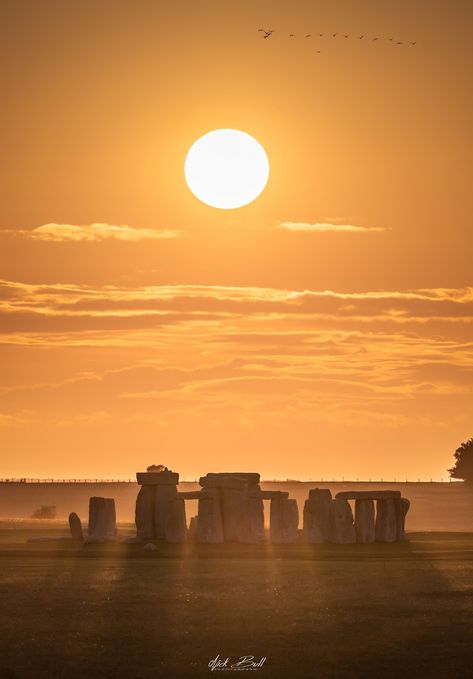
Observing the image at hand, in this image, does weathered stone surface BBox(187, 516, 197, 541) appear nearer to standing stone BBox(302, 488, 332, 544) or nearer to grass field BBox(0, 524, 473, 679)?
standing stone BBox(302, 488, 332, 544)

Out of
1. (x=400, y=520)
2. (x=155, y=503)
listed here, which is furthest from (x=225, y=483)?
(x=400, y=520)

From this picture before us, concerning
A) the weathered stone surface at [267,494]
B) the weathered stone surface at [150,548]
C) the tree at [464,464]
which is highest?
the tree at [464,464]

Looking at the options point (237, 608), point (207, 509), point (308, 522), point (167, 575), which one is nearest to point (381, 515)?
point (308, 522)

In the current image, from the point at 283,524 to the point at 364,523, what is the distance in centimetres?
267

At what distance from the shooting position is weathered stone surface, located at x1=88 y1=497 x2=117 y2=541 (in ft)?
131

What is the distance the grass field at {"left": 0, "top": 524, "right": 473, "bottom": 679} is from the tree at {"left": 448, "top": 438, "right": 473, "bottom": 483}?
12809 centimetres

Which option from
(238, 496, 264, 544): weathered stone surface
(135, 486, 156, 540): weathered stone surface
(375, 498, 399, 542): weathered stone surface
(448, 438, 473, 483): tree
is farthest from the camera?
(448, 438, 473, 483): tree

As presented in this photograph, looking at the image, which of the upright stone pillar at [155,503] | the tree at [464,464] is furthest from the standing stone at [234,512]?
the tree at [464,464]

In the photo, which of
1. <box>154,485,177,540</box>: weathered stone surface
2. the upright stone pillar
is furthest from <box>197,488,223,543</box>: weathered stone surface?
<box>154,485,177,540</box>: weathered stone surface

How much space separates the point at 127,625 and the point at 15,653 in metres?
2.97

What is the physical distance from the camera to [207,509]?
39.5 metres

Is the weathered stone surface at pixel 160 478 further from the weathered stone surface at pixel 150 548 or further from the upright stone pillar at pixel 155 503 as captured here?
the weathered stone surface at pixel 150 548

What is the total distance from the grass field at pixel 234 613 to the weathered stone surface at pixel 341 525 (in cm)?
312

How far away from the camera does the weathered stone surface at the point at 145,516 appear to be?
4053 cm
